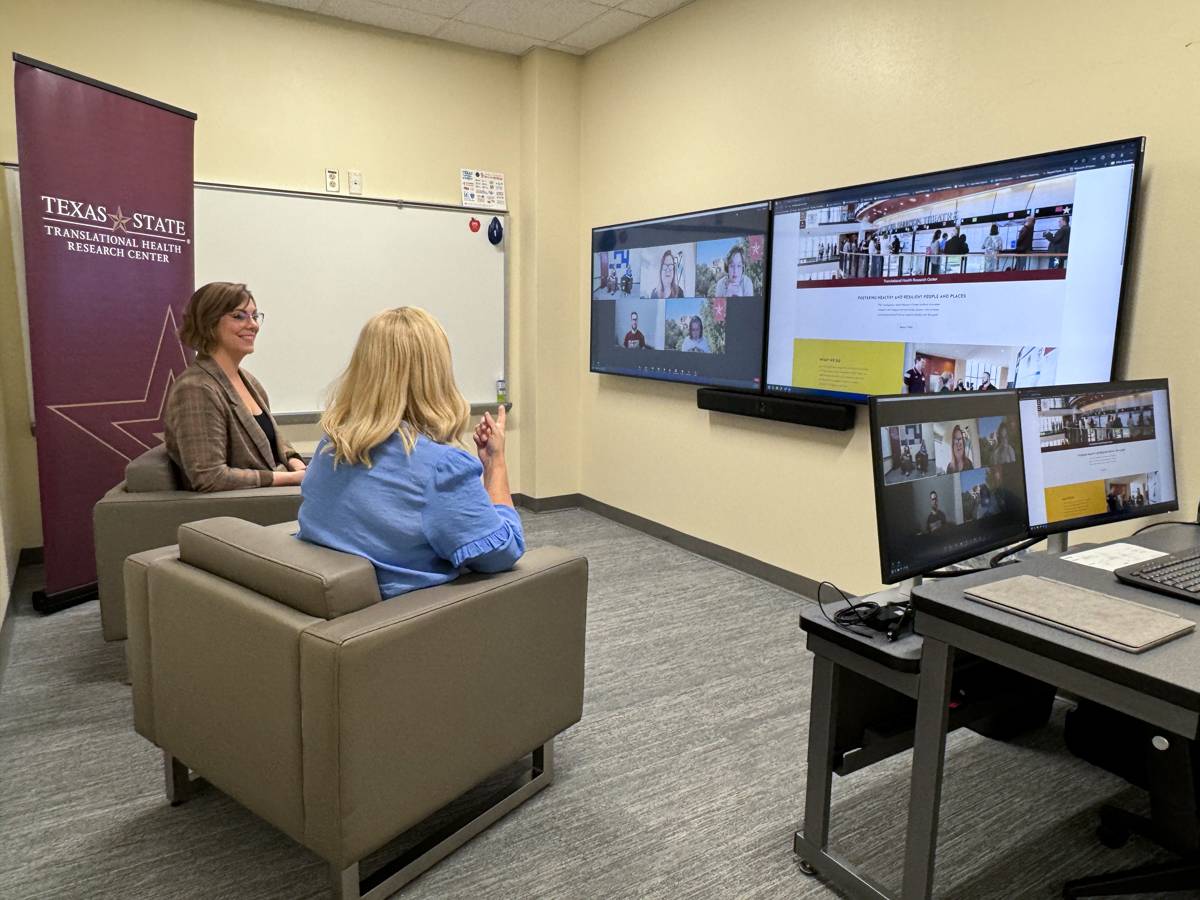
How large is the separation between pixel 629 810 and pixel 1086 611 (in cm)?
116

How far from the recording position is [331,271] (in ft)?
13.6

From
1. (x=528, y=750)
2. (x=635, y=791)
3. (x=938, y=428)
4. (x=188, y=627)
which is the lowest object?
(x=635, y=791)

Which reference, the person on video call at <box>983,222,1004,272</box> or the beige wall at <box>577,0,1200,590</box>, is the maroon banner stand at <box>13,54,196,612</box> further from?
the person on video call at <box>983,222,1004,272</box>

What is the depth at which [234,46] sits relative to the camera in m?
3.81

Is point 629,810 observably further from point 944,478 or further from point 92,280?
point 92,280

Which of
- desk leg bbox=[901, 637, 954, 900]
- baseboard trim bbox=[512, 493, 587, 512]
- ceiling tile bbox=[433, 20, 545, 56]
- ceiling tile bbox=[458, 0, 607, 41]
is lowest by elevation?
baseboard trim bbox=[512, 493, 587, 512]

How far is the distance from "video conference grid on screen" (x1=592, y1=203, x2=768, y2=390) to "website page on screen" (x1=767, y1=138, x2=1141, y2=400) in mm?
152

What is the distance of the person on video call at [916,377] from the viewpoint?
2781mm

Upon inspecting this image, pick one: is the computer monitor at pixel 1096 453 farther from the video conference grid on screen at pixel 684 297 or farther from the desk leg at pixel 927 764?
the video conference grid on screen at pixel 684 297

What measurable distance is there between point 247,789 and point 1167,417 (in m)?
2.43

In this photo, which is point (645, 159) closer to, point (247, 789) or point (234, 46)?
point (234, 46)

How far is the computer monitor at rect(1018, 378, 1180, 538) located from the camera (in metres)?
1.78

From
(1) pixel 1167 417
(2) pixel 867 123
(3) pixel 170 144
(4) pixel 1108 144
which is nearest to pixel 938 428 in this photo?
(1) pixel 1167 417

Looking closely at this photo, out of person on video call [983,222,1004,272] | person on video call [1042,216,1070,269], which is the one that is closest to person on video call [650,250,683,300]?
person on video call [983,222,1004,272]
